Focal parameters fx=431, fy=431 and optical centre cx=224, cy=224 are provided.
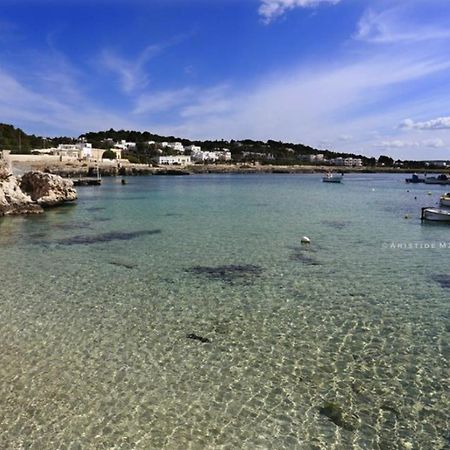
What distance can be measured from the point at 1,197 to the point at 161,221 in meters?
13.1

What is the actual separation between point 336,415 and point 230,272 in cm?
899

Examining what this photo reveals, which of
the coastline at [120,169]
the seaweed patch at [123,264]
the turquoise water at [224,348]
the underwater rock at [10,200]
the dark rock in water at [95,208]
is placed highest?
the coastline at [120,169]

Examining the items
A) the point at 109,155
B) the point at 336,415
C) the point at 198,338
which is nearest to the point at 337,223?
the point at 198,338

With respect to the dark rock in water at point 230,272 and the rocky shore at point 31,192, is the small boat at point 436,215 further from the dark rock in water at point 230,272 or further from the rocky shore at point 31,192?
the rocky shore at point 31,192

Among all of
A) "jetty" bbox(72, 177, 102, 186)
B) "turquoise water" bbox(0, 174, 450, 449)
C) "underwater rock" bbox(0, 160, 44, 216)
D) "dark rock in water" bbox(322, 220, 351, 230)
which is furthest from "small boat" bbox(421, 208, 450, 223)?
"jetty" bbox(72, 177, 102, 186)

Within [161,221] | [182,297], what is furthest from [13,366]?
[161,221]

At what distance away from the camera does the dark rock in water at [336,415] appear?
6820 millimetres

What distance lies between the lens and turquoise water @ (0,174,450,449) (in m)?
6.75

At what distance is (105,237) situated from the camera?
24.0m

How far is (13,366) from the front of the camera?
8656 millimetres

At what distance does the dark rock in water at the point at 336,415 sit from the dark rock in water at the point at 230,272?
758cm

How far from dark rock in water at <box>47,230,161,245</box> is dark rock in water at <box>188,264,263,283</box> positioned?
8387 millimetres

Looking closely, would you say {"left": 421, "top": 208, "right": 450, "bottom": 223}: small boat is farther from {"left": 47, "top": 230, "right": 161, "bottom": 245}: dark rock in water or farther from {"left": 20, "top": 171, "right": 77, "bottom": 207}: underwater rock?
{"left": 20, "top": 171, "right": 77, "bottom": 207}: underwater rock

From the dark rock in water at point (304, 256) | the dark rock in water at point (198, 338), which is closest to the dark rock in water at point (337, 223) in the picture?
the dark rock in water at point (304, 256)
